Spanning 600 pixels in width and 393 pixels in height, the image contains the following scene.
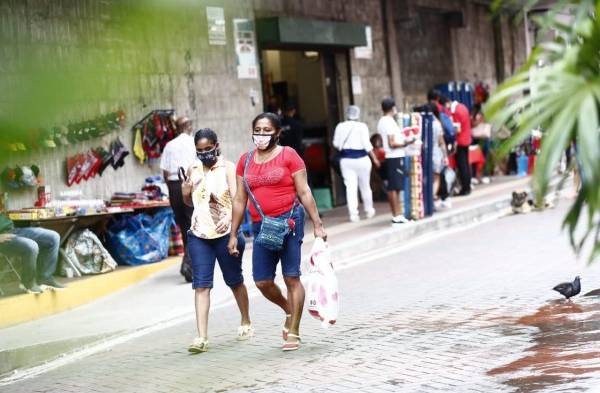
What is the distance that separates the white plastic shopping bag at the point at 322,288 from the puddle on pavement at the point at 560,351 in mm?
1292

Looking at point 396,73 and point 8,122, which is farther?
point 396,73

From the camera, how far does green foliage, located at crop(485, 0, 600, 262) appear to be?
5.98 feet

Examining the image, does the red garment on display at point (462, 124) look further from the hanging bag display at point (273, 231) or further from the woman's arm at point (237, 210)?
the hanging bag display at point (273, 231)

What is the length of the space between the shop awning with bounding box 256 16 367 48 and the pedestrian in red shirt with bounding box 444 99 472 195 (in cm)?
230

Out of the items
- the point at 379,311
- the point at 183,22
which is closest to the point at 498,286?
the point at 379,311

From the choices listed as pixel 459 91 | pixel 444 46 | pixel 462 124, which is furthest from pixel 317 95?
pixel 444 46

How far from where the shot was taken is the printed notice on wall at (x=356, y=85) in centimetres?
2067

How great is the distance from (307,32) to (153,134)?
14.6ft

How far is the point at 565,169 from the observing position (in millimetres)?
2518

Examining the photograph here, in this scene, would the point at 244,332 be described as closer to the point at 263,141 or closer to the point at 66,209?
the point at 263,141

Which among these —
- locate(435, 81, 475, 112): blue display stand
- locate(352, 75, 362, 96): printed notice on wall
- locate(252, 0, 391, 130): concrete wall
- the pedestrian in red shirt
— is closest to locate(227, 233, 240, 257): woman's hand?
locate(252, 0, 391, 130): concrete wall

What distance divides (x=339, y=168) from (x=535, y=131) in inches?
643

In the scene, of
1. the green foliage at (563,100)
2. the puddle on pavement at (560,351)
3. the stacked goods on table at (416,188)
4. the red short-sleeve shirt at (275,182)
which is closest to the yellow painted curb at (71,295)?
the red short-sleeve shirt at (275,182)

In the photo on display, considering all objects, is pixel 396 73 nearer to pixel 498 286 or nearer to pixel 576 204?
pixel 498 286
